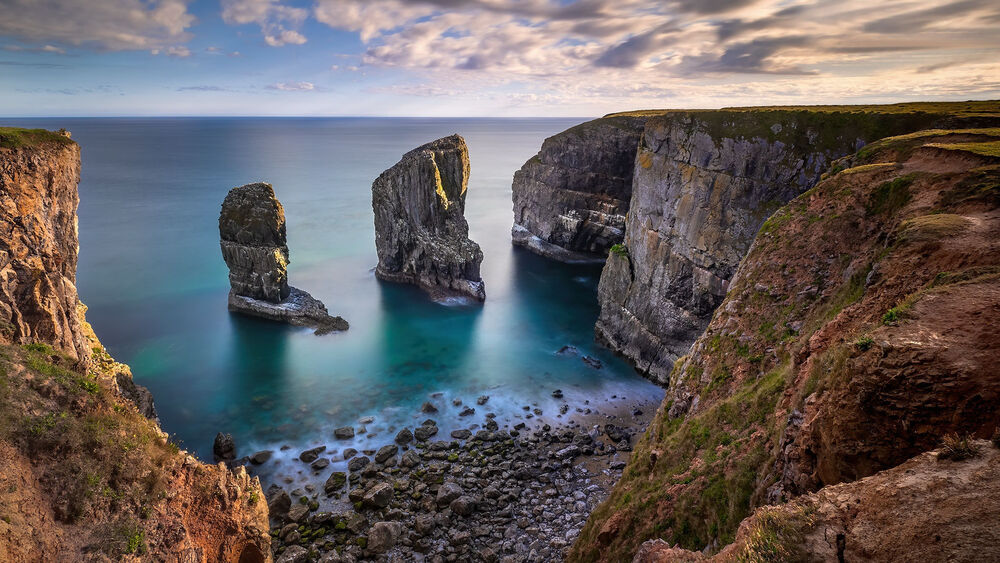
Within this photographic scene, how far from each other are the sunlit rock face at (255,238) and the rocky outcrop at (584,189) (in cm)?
4361

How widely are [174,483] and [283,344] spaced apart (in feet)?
115

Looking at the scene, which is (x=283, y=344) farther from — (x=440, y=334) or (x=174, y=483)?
(x=174, y=483)

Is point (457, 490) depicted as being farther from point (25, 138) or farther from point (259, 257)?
point (259, 257)

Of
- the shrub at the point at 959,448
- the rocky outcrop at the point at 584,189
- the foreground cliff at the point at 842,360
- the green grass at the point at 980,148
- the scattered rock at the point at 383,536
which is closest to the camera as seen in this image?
the shrub at the point at 959,448

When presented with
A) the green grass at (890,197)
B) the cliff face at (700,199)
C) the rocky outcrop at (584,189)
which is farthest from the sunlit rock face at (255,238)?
the green grass at (890,197)

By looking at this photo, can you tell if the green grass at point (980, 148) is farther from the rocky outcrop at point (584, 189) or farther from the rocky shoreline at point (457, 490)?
the rocky outcrop at point (584, 189)

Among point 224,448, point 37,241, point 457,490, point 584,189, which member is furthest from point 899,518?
point 584,189

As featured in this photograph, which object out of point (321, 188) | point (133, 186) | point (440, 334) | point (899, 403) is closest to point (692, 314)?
point (440, 334)

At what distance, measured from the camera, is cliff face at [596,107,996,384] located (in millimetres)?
36375

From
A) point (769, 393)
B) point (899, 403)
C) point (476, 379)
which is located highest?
point (899, 403)

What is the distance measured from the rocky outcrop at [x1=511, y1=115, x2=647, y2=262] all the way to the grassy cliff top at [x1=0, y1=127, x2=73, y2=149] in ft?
210

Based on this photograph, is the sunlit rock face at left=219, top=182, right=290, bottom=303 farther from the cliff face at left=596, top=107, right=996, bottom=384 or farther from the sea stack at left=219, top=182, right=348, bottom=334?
the cliff face at left=596, top=107, right=996, bottom=384

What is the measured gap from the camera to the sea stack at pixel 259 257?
175ft

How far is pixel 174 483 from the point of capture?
1625cm
